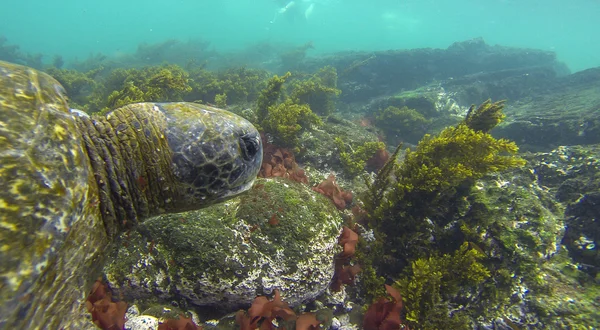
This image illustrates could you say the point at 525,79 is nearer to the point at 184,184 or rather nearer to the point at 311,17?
the point at 184,184

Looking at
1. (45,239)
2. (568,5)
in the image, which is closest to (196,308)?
(45,239)

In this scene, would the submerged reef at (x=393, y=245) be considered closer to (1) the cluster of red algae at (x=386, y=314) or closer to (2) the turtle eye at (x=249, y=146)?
(1) the cluster of red algae at (x=386, y=314)

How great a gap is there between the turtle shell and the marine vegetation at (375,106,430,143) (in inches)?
405

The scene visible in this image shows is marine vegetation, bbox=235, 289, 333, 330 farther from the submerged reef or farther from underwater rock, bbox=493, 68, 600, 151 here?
underwater rock, bbox=493, 68, 600, 151

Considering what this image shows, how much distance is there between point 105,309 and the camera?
2613 mm

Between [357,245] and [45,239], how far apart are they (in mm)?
3377

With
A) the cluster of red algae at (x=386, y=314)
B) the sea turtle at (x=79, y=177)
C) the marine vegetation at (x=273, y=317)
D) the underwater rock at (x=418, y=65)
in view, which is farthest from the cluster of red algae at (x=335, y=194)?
the underwater rock at (x=418, y=65)

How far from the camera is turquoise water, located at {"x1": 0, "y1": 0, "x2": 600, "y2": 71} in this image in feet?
173

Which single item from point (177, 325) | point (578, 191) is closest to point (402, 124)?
point (578, 191)

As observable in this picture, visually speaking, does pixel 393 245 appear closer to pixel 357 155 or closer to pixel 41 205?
pixel 357 155

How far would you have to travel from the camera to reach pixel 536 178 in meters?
5.39

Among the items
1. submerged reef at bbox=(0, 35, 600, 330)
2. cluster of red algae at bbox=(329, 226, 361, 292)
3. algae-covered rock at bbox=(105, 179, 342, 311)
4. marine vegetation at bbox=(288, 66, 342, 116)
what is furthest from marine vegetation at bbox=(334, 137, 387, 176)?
marine vegetation at bbox=(288, 66, 342, 116)

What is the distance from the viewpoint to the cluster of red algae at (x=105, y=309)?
250 cm

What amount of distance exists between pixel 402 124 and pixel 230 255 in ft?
31.1
